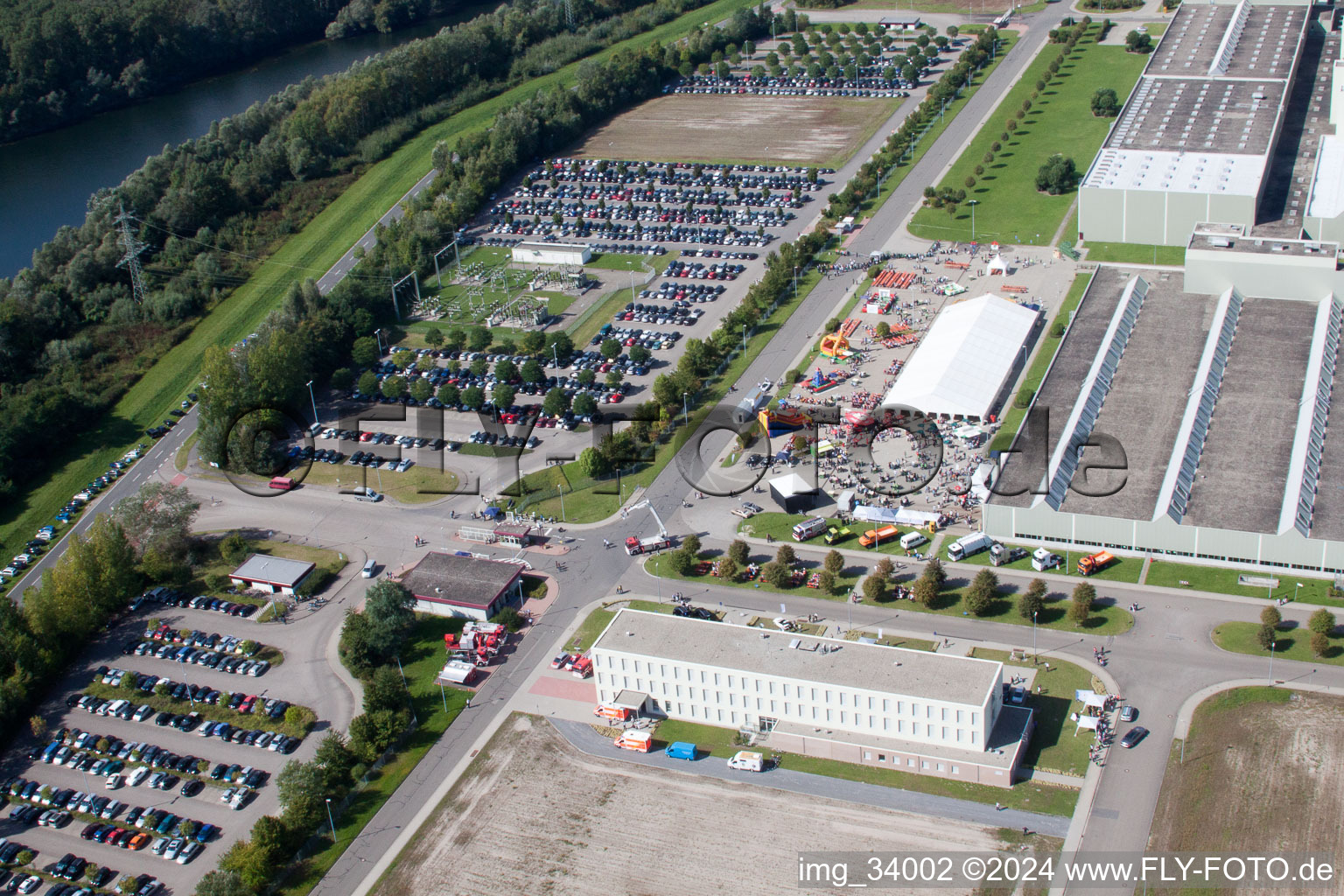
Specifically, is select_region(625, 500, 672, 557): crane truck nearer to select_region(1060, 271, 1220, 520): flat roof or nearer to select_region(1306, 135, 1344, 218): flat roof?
select_region(1060, 271, 1220, 520): flat roof

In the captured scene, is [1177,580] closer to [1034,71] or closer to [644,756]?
[644,756]

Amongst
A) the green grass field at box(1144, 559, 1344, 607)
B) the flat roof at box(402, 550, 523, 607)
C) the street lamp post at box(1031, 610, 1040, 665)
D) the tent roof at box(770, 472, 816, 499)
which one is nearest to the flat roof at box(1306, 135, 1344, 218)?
the green grass field at box(1144, 559, 1344, 607)

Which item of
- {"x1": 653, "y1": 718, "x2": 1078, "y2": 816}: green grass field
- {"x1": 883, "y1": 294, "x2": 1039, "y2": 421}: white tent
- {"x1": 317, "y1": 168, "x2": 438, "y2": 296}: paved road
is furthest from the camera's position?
{"x1": 317, "y1": 168, "x2": 438, "y2": 296}: paved road

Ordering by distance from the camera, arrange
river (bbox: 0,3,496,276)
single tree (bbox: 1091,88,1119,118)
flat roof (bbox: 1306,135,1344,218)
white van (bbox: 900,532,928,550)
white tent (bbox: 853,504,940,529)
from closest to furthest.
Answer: white van (bbox: 900,532,928,550), white tent (bbox: 853,504,940,529), flat roof (bbox: 1306,135,1344,218), single tree (bbox: 1091,88,1119,118), river (bbox: 0,3,496,276)

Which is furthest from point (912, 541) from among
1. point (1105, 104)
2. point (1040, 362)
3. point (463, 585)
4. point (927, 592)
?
point (1105, 104)

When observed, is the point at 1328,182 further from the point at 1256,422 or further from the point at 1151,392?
the point at 1256,422

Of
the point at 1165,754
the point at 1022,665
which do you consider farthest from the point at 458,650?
the point at 1165,754

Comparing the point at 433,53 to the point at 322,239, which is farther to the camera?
the point at 433,53
